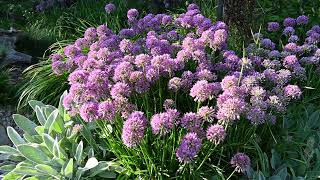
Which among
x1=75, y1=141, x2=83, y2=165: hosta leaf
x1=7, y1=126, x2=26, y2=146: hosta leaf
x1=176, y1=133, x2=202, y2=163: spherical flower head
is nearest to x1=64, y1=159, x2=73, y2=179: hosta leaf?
x1=75, y1=141, x2=83, y2=165: hosta leaf

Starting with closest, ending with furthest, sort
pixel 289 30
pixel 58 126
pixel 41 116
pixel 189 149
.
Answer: pixel 189 149 < pixel 58 126 < pixel 41 116 < pixel 289 30

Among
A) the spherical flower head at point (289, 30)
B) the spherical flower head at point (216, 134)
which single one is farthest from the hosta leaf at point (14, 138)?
the spherical flower head at point (289, 30)

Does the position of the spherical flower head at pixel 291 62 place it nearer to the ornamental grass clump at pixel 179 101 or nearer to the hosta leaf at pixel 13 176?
the ornamental grass clump at pixel 179 101

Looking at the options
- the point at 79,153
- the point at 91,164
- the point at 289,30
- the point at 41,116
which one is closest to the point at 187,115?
the point at 91,164

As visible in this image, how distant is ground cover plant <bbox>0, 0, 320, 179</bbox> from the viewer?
2586 mm

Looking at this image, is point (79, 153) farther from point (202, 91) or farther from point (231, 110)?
point (231, 110)

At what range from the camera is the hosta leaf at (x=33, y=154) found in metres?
3.01

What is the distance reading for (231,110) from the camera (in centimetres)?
248

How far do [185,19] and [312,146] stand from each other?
60.6 inches

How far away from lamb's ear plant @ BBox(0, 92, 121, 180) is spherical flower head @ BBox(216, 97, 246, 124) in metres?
0.82

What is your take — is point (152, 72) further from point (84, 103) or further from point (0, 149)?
point (0, 149)

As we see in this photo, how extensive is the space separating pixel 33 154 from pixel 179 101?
1078 mm

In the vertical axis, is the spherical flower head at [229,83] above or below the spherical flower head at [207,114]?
above

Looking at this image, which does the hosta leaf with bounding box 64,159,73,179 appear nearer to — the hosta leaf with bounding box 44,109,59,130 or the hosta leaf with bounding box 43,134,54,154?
the hosta leaf with bounding box 43,134,54,154
